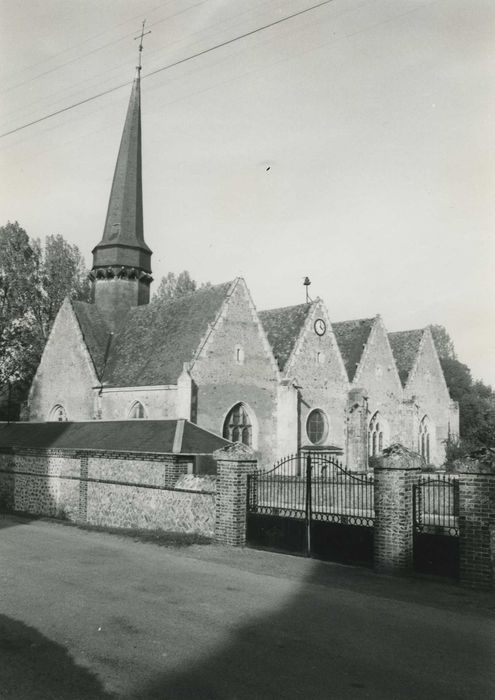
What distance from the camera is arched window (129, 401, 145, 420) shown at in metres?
25.8

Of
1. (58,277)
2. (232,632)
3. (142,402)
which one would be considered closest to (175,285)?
(58,277)

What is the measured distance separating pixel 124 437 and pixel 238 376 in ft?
28.3

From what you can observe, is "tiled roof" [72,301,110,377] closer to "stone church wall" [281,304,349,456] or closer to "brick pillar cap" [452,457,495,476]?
"stone church wall" [281,304,349,456]

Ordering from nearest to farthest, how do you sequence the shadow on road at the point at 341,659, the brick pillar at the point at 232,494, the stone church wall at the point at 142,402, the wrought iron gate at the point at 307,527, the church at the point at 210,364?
the shadow on road at the point at 341,659 < the wrought iron gate at the point at 307,527 < the brick pillar at the point at 232,494 < the stone church wall at the point at 142,402 < the church at the point at 210,364

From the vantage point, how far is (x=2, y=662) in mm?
6391

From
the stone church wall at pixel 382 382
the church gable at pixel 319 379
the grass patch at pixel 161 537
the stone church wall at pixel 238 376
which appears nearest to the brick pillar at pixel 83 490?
the grass patch at pixel 161 537

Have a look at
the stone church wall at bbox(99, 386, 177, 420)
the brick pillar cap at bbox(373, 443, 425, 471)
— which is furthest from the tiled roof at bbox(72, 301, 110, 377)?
the brick pillar cap at bbox(373, 443, 425, 471)

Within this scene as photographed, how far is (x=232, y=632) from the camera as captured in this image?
752 centimetres

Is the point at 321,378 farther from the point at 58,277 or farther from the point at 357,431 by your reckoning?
the point at 58,277

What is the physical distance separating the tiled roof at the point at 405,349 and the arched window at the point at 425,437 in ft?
9.93

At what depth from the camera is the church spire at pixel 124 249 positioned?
3147 centimetres

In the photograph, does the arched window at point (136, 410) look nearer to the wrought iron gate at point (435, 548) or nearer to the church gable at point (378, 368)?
the church gable at point (378, 368)

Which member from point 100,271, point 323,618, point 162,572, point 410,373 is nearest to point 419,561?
point 323,618

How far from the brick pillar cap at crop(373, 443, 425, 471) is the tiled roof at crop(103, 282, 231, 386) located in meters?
14.0
